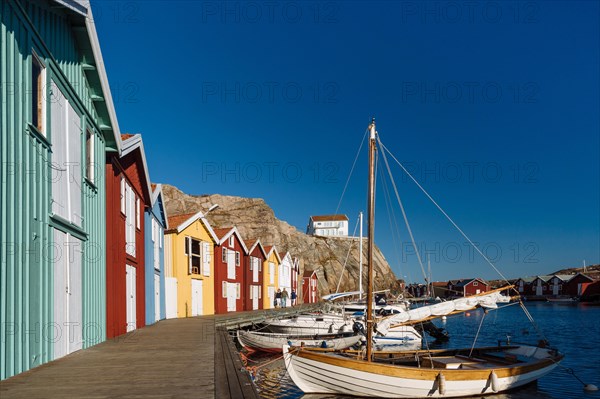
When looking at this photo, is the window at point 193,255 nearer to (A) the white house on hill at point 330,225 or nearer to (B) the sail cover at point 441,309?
(B) the sail cover at point 441,309

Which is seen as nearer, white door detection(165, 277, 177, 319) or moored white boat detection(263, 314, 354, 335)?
moored white boat detection(263, 314, 354, 335)

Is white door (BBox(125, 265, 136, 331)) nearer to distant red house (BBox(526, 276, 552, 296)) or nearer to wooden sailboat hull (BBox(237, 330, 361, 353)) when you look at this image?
wooden sailboat hull (BBox(237, 330, 361, 353))

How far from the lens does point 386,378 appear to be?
681 inches

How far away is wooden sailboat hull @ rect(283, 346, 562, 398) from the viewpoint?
56.8 ft

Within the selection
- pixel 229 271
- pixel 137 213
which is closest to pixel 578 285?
pixel 229 271

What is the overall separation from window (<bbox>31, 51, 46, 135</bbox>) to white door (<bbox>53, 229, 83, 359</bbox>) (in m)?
2.54

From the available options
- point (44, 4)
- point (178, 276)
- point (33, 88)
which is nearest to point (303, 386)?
point (33, 88)

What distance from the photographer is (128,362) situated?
448 inches

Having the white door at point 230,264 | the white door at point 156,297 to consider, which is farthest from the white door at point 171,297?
the white door at point 230,264

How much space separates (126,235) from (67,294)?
29.5 ft

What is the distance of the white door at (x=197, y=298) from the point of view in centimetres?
3891

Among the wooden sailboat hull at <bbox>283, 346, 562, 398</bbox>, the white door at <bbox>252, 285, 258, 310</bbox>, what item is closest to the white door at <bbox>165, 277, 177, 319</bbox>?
the wooden sailboat hull at <bbox>283, 346, 562, 398</bbox>

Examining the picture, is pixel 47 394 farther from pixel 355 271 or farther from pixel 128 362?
pixel 355 271

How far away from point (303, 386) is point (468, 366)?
6.93 metres
